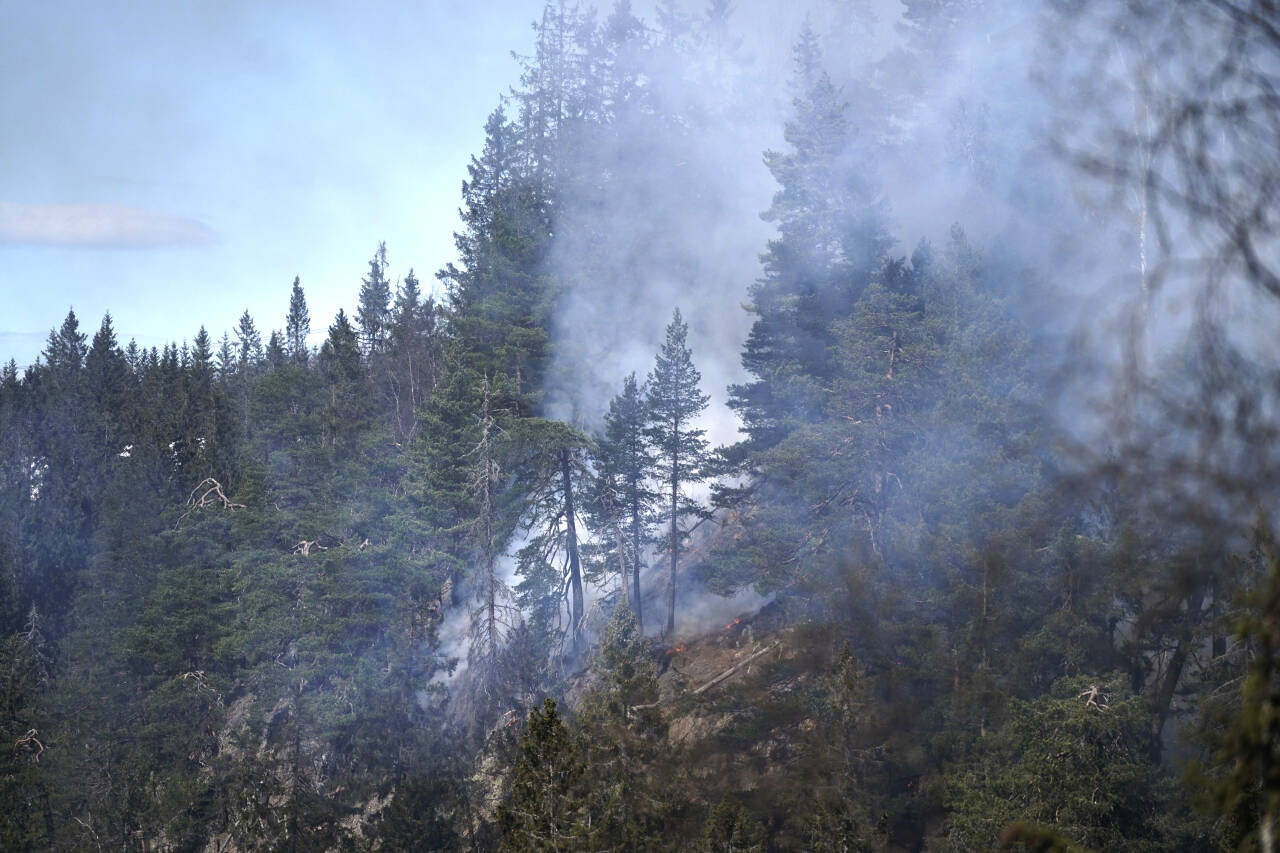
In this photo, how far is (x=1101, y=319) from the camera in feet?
11.2

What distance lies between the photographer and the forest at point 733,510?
311 cm

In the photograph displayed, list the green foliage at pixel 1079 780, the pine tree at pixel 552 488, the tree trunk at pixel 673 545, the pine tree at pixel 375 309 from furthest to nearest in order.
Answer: the pine tree at pixel 375 309
the tree trunk at pixel 673 545
the pine tree at pixel 552 488
the green foliage at pixel 1079 780

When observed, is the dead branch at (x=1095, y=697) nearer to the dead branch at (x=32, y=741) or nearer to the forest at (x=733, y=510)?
the forest at (x=733, y=510)

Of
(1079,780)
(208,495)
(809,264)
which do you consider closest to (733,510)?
(809,264)

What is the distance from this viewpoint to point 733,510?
28.6m

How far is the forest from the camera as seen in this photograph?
3.11m

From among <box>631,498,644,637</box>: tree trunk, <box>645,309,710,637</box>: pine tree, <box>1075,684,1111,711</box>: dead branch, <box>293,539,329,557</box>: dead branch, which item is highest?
<box>645,309,710,637</box>: pine tree

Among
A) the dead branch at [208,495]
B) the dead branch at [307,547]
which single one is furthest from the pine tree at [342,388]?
the dead branch at [208,495]

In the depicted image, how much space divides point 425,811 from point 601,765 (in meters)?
7.86

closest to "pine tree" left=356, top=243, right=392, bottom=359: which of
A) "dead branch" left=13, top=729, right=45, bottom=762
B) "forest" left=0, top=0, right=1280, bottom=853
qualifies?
"forest" left=0, top=0, right=1280, bottom=853

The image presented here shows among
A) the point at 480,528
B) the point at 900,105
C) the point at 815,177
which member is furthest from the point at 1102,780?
the point at 900,105

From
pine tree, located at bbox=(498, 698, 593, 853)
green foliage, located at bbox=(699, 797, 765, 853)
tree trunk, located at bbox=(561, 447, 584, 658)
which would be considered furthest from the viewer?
tree trunk, located at bbox=(561, 447, 584, 658)

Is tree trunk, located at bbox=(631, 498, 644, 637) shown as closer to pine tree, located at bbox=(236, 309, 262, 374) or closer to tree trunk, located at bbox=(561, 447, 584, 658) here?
tree trunk, located at bbox=(561, 447, 584, 658)

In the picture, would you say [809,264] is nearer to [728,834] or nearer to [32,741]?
[728,834]
